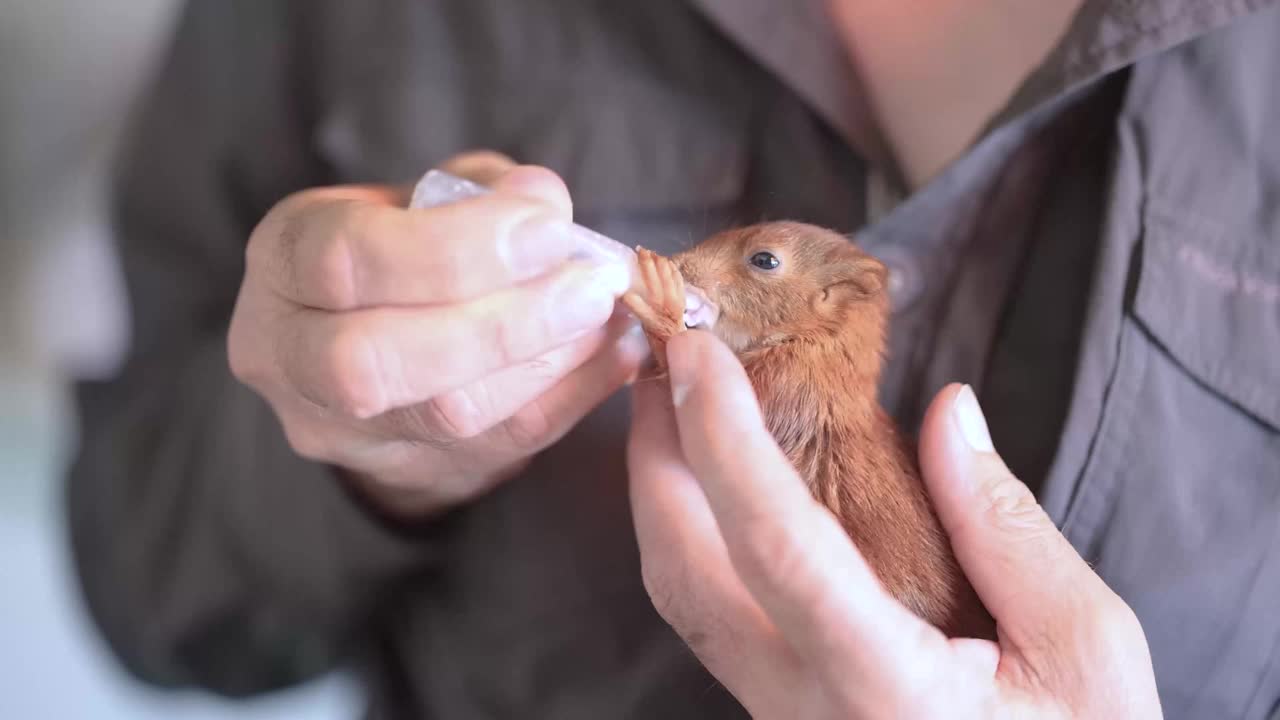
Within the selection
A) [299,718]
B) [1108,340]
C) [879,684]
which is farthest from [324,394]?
[299,718]

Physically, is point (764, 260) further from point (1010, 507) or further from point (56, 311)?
point (56, 311)

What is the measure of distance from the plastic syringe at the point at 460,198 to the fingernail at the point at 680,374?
139mm

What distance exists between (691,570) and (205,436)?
0.84m

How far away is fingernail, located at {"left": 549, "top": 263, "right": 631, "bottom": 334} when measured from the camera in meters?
0.79

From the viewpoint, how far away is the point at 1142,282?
93cm

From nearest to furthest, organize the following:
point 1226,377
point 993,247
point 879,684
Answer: point 879,684 < point 1226,377 < point 993,247

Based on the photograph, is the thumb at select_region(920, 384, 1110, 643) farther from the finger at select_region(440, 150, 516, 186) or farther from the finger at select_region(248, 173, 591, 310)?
the finger at select_region(440, 150, 516, 186)

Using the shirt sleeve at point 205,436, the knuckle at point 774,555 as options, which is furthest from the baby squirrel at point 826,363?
the shirt sleeve at point 205,436

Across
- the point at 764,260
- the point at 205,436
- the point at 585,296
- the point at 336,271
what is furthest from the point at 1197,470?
the point at 205,436

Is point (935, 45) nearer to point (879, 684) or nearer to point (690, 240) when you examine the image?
point (690, 240)

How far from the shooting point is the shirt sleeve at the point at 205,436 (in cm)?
128

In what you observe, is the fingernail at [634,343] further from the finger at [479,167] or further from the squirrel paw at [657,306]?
the finger at [479,167]

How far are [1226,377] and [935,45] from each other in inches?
23.7

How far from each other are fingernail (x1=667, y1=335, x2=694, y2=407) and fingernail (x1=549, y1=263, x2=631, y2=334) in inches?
3.2
